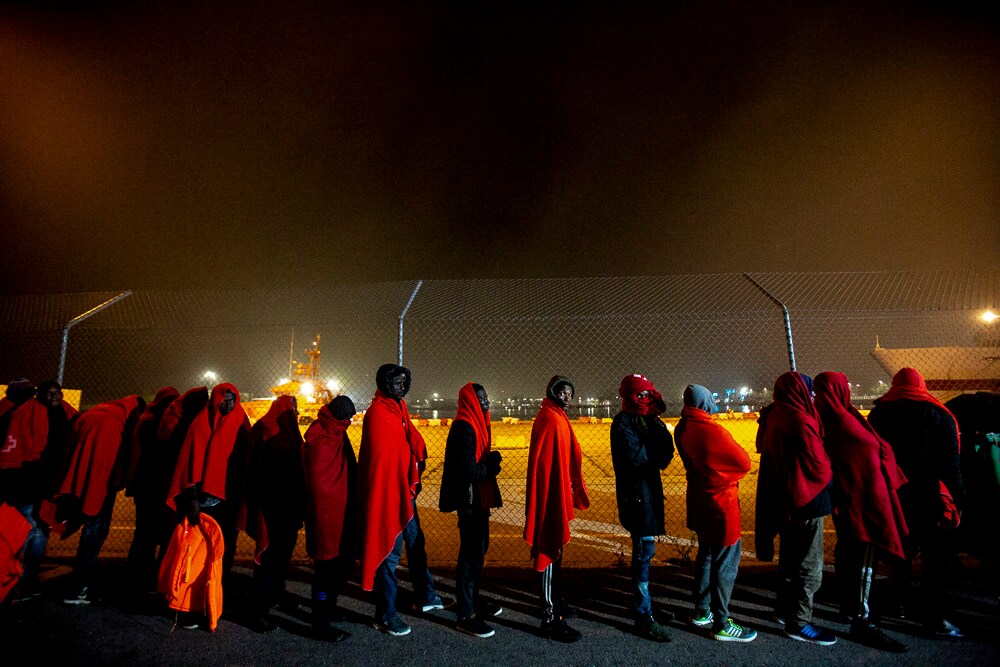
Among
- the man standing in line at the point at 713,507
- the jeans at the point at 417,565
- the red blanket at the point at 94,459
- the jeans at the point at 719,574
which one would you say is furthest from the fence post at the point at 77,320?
the jeans at the point at 719,574

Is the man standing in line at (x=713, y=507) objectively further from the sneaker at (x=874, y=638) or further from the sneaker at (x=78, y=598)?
the sneaker at (x=78, y=598)

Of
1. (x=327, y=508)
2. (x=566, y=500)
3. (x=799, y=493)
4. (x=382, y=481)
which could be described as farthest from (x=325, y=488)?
(x=799, y=493)

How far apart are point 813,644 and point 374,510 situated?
3.33m

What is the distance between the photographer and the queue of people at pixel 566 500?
3.32 metres

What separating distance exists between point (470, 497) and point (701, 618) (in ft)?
6.74

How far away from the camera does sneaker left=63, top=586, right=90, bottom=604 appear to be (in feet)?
12.9

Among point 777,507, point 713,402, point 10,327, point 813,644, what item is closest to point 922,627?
point 813,644

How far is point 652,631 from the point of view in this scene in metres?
3.33

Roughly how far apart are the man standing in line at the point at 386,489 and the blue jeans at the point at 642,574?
1780mm

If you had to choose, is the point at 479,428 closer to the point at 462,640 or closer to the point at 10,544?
the point at 462,640

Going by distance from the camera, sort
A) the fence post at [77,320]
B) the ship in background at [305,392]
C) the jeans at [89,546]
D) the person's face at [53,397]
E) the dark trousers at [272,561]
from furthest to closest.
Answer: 1. the ship in background at [305,392]
2. the fence post at [77,320]
3. the person's face at [53,397]
4. the jeans at [89,546]
5. the dark trousers at [272,561]

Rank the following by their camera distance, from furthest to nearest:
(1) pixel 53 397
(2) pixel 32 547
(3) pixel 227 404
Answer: (1) pixel 53 397, (2) pixel 32 547, (3) pixel 227 404

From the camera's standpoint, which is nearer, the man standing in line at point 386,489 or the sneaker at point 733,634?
the sneaker at point 733,634

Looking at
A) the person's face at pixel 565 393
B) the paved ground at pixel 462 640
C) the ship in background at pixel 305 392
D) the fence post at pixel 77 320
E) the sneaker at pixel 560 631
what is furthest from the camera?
the ship in background at pixel 305 392
